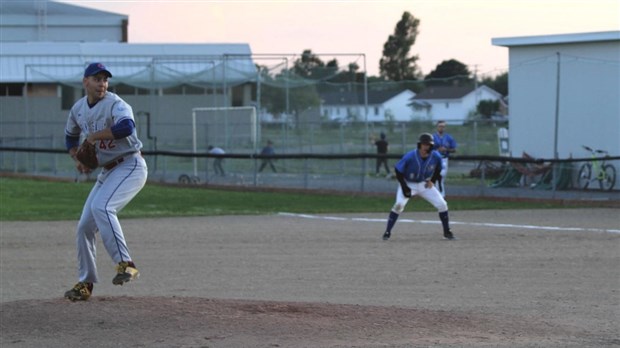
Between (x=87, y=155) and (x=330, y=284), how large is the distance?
4.49 metres

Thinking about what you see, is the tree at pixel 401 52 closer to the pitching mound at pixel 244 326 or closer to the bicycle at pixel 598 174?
the bicycle at pixel 598 174

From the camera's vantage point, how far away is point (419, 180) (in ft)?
57.4

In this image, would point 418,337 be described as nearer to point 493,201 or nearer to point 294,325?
point 294,325

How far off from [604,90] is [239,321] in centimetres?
2051

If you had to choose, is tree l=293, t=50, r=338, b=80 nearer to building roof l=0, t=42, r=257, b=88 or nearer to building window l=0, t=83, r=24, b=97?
building roof l=0, t=42, r=257, b=88

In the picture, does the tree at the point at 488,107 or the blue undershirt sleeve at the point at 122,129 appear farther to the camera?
the tree at the point at 488,107

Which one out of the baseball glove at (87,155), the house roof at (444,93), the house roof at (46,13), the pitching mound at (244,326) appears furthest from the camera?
the house roof at (46,13)

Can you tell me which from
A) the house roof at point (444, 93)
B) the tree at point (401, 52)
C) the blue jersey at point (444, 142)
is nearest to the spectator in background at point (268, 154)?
the blue jersey at point (444, 142)

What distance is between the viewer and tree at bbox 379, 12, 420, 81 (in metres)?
71.6

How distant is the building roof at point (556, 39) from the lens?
26639 millimetres

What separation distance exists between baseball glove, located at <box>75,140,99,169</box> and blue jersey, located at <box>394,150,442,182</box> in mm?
9071

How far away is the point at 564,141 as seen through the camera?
28078mm

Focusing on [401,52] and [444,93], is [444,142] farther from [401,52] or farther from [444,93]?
[401,52]

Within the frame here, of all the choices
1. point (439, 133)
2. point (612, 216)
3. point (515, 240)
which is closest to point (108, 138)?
point (515, 240)
